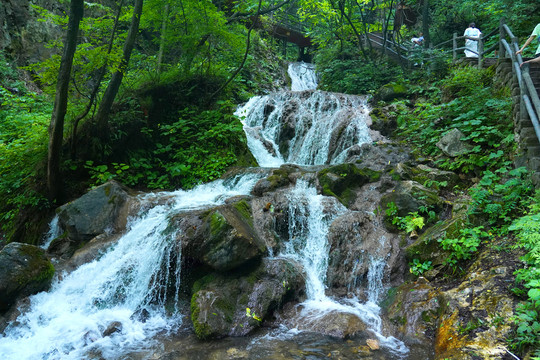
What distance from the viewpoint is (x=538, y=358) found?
272cm

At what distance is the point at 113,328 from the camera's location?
4.86m

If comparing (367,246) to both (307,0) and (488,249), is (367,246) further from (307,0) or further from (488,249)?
(307,0)

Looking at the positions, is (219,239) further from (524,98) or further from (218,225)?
(524,98)

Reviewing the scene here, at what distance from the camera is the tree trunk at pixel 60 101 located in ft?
21.4

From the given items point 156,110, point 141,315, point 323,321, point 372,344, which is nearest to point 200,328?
point 141,315

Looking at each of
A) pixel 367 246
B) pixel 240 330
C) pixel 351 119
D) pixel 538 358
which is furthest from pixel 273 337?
pixel 351 119

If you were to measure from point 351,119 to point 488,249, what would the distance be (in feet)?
24.3

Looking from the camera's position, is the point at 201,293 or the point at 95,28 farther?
the point at 95,28

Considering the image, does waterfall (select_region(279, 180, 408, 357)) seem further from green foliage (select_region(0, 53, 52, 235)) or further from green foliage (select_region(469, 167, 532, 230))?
green foliage (select_region(0, 53, 52, 235))

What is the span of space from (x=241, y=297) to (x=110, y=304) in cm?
227

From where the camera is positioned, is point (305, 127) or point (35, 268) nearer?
point (35, 268)

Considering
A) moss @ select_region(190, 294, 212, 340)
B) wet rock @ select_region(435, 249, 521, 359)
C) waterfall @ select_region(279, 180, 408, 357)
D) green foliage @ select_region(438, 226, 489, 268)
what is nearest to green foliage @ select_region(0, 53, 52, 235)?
moss @ select_region(190, 294, 212, 340)

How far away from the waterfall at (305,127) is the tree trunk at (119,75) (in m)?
3.68

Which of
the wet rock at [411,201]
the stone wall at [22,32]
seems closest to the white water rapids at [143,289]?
the wet rock at [411,201]
